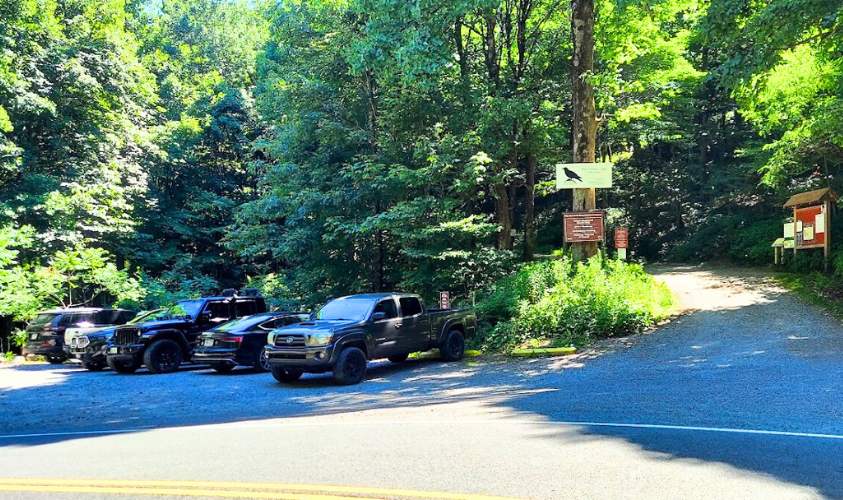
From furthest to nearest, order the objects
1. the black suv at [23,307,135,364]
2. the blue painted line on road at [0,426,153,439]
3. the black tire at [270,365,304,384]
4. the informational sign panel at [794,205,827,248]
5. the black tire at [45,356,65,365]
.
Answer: the black tire at [45,356,65,365]
the black suv at [23,307,135,364]
the informational sign panel at [794,205,827,248]
the black tire at [270,365,304,384]
the blue painted line on road at [0,426,153,439]

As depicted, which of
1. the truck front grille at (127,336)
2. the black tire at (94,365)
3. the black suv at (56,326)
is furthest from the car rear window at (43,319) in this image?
the truck front grille at (127,336)

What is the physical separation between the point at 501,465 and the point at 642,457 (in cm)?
137

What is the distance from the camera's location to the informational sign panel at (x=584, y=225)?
61.0 ft

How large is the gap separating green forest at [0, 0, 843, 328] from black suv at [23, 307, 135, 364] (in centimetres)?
297

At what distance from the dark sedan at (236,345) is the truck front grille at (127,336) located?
200cm

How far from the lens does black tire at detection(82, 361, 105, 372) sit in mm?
18406

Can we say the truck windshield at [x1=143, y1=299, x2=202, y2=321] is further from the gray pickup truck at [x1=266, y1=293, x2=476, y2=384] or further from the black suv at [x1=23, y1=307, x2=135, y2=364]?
the gray pickup truck at [x1=266, y1=293, x2=476, y2=384]

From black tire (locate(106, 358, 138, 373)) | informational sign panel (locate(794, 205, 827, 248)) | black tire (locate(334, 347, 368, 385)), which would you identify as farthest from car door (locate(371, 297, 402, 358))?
informational sign panel (locate(794, 205, 827, 248))

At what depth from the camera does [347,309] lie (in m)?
14.4

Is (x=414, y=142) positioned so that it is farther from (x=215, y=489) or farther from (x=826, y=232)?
(x=215, y=489)

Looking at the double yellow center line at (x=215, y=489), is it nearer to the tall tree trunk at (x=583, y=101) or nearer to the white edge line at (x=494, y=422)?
the white edge line at (x=494, y=422)

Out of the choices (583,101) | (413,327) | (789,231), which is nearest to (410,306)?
(413,327)

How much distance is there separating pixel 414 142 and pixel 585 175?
6.37m

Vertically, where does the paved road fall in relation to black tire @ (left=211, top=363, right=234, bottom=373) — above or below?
above
